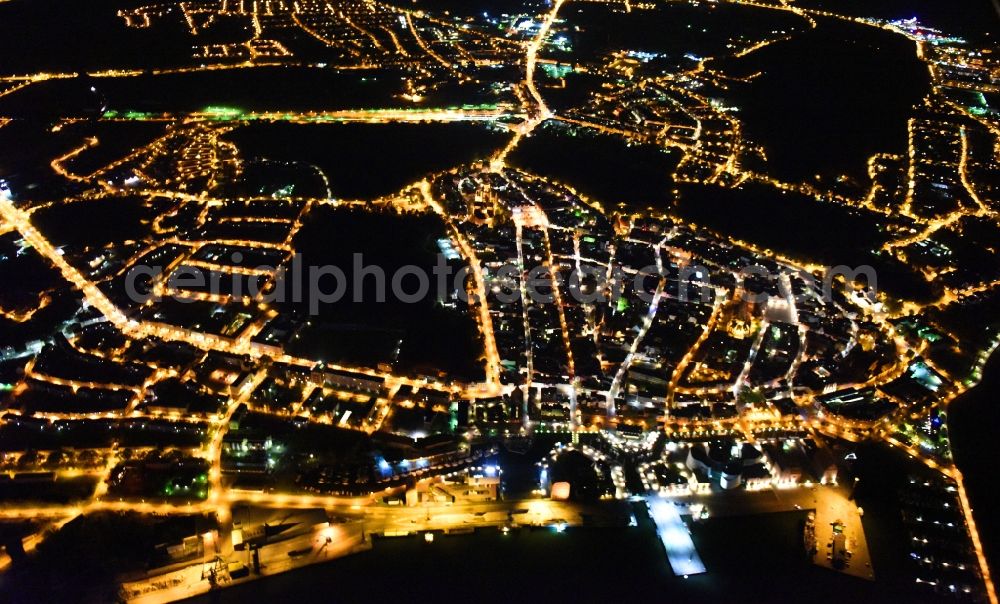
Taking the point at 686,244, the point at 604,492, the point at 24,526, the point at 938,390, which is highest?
the point at 686,244

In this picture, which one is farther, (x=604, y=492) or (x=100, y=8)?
(x=100, y=8)

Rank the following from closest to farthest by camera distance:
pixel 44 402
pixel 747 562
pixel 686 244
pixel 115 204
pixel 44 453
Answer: pixel 747 562, pixel 44 453, pixel 44 402, pixel 686 244, pixel 115 204

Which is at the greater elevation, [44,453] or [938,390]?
[938,390]

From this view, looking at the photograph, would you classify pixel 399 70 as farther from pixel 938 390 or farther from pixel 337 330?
pixel 938 390

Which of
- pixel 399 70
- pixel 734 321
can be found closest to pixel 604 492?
pixel 734 321

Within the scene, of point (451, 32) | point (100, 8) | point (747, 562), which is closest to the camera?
point (747, 562)

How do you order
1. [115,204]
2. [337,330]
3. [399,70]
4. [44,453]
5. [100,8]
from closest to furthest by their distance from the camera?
[44,453]
[337,330]
[115,204]
[399,70]
[100,8]

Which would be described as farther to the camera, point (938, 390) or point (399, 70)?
point (399, 70)

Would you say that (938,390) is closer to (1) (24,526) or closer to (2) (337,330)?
(2) (337,330)

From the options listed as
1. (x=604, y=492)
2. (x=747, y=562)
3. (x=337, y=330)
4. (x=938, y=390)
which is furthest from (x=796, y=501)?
(x=337, y=330)
